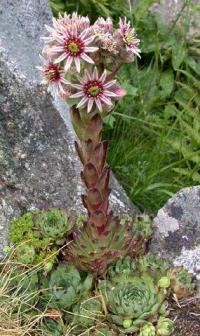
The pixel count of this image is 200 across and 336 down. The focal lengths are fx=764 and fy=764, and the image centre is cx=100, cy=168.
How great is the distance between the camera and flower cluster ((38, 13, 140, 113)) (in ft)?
8.93

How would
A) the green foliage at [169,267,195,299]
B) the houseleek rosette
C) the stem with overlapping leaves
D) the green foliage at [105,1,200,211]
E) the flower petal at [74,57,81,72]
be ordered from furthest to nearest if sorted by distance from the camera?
the green foliage at [105,1,200,211]
the green foliage at [169,267,195,299]
the houseleek rosette
the stem with overlapping leaves
the flower petal at [74,57,81,72]

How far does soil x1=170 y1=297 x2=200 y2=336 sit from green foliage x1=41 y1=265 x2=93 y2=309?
39 cm

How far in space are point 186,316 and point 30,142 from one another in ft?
3.68

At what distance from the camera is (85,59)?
2713 mm

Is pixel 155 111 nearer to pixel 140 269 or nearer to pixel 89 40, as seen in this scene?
pixel 140 269

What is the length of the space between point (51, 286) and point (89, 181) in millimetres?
505

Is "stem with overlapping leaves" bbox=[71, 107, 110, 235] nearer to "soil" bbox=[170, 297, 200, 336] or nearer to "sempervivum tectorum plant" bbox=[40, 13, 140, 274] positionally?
"sempervivum tectorum plant" bbox=[40, 13, 140, 274]

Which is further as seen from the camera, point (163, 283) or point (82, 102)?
point (163, 283)

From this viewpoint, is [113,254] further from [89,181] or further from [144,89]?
[144,89]

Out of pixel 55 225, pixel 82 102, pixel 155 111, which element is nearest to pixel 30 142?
pixel 55 225

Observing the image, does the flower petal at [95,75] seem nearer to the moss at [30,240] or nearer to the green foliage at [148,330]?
the moss at [30,240]

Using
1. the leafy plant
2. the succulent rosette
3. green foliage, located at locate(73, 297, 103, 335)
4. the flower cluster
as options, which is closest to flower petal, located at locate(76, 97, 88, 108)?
the flower cluster

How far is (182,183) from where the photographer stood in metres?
4.33

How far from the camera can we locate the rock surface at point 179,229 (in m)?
3.49
